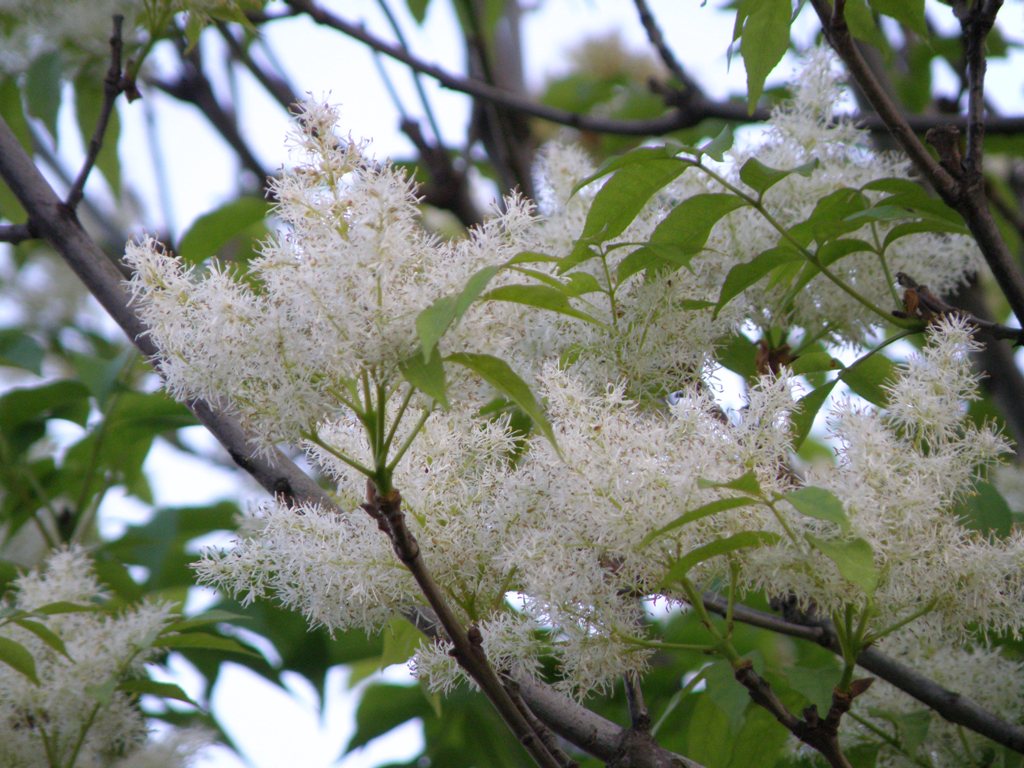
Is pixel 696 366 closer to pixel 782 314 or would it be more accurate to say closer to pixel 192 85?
pixel 782 314

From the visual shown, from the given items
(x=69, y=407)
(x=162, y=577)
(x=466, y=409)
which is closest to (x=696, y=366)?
(x=466, y=409)

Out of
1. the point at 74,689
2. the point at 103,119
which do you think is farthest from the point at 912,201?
the point at 74,689

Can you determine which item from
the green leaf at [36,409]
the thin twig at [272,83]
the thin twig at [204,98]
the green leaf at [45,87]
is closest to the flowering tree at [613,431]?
the green leaf at [45,87]

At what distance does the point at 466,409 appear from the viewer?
1.69m

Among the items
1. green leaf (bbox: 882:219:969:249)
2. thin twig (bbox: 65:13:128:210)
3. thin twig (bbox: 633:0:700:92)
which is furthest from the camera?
thin twig (bbox: 633:0:700:92)

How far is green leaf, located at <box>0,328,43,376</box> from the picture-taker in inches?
133

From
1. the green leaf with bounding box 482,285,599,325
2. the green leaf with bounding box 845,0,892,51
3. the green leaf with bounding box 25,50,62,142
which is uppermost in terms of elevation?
the green leaf with bounding box 25,50,62,142

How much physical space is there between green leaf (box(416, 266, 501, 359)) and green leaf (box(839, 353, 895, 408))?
3.19 ft

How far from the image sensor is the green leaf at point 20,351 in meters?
3.39

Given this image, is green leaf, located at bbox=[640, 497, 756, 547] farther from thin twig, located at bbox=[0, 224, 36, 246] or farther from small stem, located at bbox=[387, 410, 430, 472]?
thin twig, located at bbox=[0, 224, 36, 246]

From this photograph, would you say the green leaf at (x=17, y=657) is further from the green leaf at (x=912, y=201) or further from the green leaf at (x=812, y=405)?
the green leaf at (x=912, y=201)

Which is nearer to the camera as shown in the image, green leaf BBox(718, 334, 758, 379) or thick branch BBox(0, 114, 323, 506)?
thick branch BBox(0, 114, 323, 506)

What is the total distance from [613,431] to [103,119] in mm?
1524

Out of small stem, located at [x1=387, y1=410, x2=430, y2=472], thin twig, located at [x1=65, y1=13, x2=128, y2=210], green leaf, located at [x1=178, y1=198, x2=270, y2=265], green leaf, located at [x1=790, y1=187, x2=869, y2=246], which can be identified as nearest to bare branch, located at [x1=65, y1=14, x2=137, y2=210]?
thin twig, located at [x1=65, y1=13, x2=128, y2=210]
